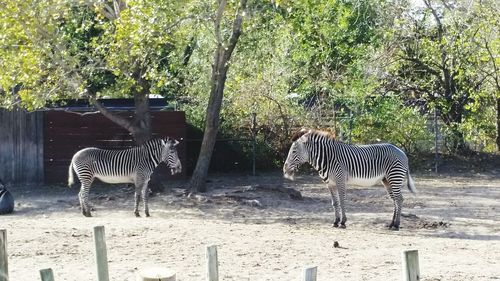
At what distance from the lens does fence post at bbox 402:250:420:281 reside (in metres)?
4.87

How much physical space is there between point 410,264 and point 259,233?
25.8 feet

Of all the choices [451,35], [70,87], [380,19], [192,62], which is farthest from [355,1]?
[70,87]

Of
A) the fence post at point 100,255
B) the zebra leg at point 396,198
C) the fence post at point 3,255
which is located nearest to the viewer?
the fence post at point 3,255

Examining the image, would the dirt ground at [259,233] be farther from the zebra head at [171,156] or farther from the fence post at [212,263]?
the fence post at [212,263]

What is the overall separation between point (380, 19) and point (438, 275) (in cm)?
1871

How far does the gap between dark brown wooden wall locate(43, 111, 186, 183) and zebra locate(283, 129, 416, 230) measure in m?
7.47

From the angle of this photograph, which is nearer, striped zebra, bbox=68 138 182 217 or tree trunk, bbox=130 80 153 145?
striped zebra, bbox=68 138 182 217

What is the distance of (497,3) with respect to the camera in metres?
23.7

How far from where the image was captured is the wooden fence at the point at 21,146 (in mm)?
20141

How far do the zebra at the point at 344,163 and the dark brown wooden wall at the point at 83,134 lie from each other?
7474mm

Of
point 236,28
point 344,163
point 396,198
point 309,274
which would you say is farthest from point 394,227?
point 309,274

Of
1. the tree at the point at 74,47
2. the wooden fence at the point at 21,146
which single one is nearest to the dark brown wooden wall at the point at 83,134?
the wooden fence at the point at 21,146

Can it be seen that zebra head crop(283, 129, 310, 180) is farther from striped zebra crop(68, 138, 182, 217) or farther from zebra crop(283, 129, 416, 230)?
striped zebra crop(68, 138, 182, 217)

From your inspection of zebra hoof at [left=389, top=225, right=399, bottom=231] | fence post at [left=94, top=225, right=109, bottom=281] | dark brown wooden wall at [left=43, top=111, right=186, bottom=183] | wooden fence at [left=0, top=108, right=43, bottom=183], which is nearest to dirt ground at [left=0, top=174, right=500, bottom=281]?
zebra hoof at [left=389, top=225, right=399, bottom=231]
